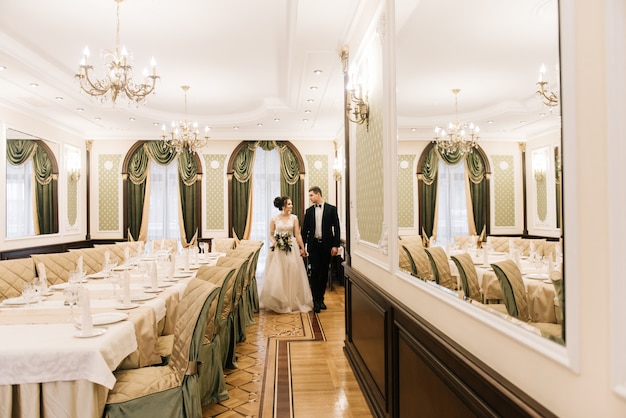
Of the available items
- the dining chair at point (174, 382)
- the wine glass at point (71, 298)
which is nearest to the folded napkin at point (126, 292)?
the wine glass at point (71, 298)

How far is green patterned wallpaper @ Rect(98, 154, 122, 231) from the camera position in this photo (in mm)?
9633

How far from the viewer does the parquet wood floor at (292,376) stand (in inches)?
131

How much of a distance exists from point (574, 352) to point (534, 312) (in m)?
0.21

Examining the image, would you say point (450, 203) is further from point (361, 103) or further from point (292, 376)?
A: point (292, 376)

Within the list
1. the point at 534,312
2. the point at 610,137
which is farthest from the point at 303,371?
the point at 610,137

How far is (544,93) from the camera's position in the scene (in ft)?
4.00

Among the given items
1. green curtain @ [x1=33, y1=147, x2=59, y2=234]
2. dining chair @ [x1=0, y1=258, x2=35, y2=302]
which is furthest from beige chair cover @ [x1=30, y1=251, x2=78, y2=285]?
green curtain @ [x1=33, y1=147, x2=59, y2=234]

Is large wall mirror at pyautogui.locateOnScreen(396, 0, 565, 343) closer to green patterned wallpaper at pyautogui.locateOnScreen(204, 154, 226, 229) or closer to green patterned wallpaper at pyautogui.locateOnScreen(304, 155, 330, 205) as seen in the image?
green patterned wallpaper at pyautogui.locateOnScreen(304, 155, 330, 205)

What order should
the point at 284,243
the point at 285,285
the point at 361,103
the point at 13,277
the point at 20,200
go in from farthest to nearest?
the point at 20,200, the point at 284,243, the point at 285,285, the point at 13,277, the point at 361,103

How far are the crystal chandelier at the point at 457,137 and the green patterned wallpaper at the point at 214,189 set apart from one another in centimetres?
824

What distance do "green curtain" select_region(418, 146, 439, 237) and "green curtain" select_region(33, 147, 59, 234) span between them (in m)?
→ 7.41

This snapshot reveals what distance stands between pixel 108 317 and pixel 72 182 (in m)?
7.05

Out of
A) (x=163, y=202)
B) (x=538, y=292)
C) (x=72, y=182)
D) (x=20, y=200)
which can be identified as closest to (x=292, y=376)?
(x=538, y=292)

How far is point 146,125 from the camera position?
895cm
